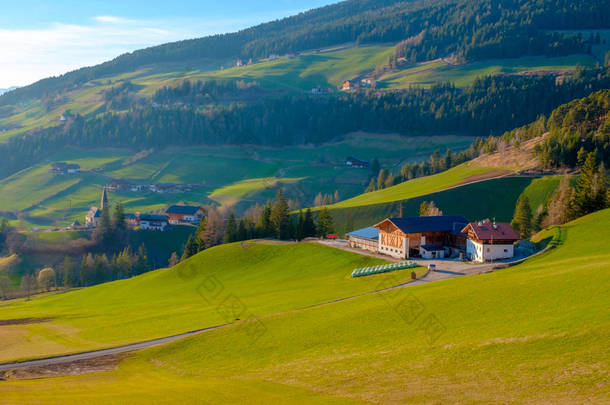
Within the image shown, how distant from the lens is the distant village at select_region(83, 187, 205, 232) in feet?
467

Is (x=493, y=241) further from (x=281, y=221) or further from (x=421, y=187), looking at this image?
(x=421, y=187)

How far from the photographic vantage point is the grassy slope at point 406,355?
27031mm

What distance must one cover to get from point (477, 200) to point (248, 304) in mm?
69711

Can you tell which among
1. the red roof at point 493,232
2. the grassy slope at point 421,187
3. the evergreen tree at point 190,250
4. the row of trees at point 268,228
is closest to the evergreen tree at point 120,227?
the row of trees at point 268,228

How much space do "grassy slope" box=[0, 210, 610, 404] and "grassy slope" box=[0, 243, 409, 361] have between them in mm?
8310

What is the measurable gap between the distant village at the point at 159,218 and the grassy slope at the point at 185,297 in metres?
56.6

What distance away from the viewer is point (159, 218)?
Result: 142 meters

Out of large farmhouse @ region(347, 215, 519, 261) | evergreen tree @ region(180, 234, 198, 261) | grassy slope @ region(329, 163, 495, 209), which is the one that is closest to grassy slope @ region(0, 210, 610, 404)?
large farmhouse @ region(347, 215, 519, 261)

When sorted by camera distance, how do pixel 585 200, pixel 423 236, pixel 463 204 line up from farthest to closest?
pixel 463 204
pixel 585 200
pixel 423 236

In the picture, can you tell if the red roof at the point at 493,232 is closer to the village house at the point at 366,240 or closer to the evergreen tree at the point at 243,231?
the village house at the point at 366,240

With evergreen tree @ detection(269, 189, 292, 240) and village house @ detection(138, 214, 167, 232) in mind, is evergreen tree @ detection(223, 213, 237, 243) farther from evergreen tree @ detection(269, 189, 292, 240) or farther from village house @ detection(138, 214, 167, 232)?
village house @ detection(138, 214, 167, 232)

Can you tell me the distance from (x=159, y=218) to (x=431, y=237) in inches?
3486

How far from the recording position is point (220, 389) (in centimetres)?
3048

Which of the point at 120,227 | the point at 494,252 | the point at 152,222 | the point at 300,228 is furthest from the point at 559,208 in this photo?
the point at 120,227
